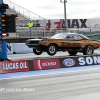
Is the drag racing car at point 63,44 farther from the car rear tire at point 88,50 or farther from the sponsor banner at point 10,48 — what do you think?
the sponsor banner at point 10,48

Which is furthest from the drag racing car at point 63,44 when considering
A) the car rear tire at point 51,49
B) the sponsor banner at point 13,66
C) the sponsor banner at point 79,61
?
the sponsor banner at point 13,66

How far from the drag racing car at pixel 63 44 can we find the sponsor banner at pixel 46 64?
88.7 inches

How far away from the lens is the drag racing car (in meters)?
15.1

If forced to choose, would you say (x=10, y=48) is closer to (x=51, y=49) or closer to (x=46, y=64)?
(x=51, y=49)

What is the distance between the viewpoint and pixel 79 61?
13.8 metres

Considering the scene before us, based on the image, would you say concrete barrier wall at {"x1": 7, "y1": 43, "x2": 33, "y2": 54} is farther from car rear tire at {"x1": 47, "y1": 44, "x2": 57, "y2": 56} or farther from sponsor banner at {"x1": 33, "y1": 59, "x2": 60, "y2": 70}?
sponsor banner at {"x1": 33, "y1": 59, "x2": 60, "y2": 70}

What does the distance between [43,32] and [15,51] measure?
4905mm

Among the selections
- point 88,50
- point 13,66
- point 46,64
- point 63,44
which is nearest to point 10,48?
point 63,44

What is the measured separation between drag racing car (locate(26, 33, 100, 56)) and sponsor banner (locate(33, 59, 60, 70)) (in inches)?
88.7

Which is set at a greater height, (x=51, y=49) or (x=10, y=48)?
(x=51, y=49)

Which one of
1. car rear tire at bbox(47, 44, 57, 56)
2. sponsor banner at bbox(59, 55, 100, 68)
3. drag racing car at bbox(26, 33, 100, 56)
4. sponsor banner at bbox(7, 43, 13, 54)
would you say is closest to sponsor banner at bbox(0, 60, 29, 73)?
sponsor banner at bbox(59, 55, 100, 68)

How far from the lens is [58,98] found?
6625mm

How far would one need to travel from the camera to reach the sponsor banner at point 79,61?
13352mm

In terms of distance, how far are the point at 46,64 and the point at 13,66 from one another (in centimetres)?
183
